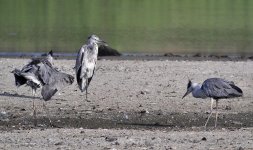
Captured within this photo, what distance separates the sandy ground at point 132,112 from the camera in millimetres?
11977

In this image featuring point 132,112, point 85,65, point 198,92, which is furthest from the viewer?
point 85,65

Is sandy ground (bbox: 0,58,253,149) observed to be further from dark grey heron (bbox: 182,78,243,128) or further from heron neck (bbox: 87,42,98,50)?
heron neck (bbox: 87,42,98,50)

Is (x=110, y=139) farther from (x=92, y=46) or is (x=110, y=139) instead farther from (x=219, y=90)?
(x=92, y=46)

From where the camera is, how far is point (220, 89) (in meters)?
14.1

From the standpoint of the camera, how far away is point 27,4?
65.5 metres

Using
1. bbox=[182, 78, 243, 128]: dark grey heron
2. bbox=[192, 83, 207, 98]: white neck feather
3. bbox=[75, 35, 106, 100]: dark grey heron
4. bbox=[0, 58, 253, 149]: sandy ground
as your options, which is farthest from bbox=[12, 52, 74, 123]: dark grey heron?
bbox=[75, 35, 106, 100]: dark grey heron

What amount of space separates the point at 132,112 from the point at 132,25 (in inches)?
1194

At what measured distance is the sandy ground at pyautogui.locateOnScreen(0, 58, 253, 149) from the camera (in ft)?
39.3

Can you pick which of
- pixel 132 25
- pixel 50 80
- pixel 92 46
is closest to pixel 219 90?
pixel 50 80

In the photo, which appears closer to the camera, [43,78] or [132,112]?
[43,78]

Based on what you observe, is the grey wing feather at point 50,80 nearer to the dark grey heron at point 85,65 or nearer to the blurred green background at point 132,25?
the dark grey heron at point 85,65

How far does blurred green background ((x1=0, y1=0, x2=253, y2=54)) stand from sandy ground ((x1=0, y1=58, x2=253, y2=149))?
904 centimetres

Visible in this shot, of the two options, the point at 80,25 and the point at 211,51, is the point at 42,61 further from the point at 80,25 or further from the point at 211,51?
the point at 80,25

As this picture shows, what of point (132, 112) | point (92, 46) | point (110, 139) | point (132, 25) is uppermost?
point (132, 25)
